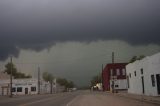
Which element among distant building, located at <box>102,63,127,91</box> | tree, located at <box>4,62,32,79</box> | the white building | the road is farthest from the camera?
tree, located at <box>4,62,32,79</box>

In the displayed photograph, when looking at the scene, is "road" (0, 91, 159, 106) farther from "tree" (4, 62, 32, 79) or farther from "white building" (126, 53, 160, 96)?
"tree" (4, 62, 32, 79)

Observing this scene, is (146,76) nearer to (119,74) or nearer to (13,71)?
(119,74)

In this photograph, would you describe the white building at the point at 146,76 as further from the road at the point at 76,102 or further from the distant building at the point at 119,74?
the distant building at the point at 119,74

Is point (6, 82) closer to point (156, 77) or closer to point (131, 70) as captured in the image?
point (131, 70)

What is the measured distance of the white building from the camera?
42406 mm

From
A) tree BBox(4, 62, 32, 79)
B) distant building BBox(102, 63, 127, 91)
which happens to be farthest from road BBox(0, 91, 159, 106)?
tree BBox(4, 62, 32, 79)

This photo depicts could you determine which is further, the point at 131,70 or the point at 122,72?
the point at 122,72

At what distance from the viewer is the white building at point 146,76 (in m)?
42.4

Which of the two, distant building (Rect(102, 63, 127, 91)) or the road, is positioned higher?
distant building (Rect(102, 63, 127, 91))

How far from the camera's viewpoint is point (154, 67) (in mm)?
42719

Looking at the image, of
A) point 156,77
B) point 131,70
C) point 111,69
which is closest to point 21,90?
point 111,69

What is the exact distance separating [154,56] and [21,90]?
79764 millimetres

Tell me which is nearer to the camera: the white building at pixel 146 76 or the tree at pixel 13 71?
the white building at pixel 146 76

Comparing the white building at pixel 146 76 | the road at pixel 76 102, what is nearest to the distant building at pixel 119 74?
the white building at pixel 146 76
